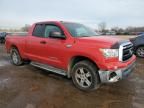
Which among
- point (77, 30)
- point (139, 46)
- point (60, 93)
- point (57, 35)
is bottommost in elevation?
point (60, 93)

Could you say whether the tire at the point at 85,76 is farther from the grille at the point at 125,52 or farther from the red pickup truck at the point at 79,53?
the grille at the point at 125,52

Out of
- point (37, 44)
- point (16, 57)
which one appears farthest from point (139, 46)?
point (16, 57)

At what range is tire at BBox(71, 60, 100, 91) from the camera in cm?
482

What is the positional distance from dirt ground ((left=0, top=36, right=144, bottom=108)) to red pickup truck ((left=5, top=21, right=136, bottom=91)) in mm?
366

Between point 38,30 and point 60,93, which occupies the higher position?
point 38,30

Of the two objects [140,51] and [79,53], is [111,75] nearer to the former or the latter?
[79,53]

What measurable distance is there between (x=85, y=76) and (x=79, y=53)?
2.08ft

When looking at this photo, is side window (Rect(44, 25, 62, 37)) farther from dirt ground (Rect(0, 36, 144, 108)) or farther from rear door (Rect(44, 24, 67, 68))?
dirt ground (Rect(0, 36, 144, 108))

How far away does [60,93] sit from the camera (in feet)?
16.2

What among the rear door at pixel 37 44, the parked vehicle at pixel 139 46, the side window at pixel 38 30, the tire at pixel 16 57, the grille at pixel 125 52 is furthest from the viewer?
the parked vehicle at pixel 139 46

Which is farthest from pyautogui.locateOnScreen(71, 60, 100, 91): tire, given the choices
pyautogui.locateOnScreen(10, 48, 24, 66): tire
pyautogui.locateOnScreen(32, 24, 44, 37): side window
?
pyautogui.locateOnScreen(10, 48, 24, 66): tire

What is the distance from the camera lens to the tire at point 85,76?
482 centimetres

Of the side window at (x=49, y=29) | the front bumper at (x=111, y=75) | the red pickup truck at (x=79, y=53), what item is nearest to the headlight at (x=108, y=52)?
the red pickup truck at (x=79, y=53)

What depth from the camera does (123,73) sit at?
4703 millimetres
